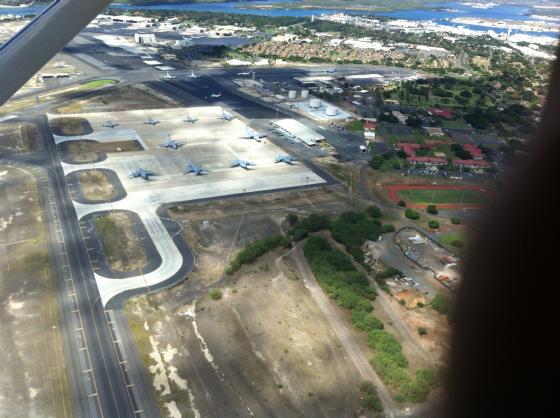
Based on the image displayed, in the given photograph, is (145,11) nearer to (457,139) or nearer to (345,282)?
(457,139)

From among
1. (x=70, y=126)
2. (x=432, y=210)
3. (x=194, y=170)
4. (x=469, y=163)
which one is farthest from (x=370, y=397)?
(x=70, y=126)

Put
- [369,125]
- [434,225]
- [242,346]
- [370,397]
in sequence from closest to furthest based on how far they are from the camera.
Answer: [370,397] → [242,346] → [434,225] → [369,125]

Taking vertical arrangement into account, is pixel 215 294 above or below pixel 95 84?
below

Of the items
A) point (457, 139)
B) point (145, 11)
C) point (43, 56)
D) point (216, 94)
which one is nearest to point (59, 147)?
point (216, 94)

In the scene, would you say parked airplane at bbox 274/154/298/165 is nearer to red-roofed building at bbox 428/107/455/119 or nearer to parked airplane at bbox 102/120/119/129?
parked airplane at bbox 102/120/119/129

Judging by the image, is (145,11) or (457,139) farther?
(145,11)

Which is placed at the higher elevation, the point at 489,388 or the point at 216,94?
the point at 489,388

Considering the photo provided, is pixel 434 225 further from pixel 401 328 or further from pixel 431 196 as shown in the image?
pixel 401 328
